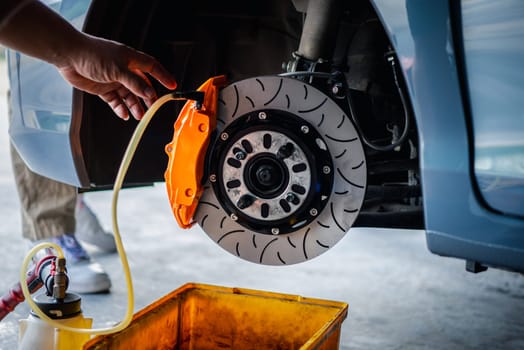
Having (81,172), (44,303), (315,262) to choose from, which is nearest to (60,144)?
(81,172)

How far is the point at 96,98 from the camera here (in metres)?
1.30

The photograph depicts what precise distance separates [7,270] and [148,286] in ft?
1.42

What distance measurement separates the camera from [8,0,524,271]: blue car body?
0.78 metres

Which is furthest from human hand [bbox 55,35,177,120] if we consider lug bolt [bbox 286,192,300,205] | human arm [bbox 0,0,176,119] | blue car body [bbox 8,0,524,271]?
blue car body [bbox 8,0,524,271]

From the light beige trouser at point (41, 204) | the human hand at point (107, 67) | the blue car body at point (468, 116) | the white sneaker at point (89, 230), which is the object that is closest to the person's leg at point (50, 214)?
the light beige trouser at point (41, 204)

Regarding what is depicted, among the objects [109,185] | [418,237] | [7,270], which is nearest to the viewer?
[109,185]

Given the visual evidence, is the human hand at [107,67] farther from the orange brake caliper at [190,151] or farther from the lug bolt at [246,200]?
the lug bolt at [246,200]

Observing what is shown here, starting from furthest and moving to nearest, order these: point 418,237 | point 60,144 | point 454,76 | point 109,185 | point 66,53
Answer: point 418,237, point 109,185, point 60,144, point 66,53, point 454,76

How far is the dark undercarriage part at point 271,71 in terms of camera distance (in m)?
1.05

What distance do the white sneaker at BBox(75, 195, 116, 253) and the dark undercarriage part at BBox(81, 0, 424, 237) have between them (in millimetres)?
786

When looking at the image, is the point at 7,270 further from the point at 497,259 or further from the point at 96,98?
the point at 497,259

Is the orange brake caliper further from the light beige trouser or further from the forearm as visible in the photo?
the light beige trouser

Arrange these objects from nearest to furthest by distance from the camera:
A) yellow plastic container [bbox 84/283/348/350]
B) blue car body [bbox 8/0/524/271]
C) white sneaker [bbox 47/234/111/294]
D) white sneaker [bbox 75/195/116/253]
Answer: blue car body [bbox 8/0/524/271], yellow plastic container [bbox 84/283/348/350], white sneaker [bbox 47/234/111/294], white sneaker [bbox 75/195/116/253]

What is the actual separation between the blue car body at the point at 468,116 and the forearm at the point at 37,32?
447 millimetres
